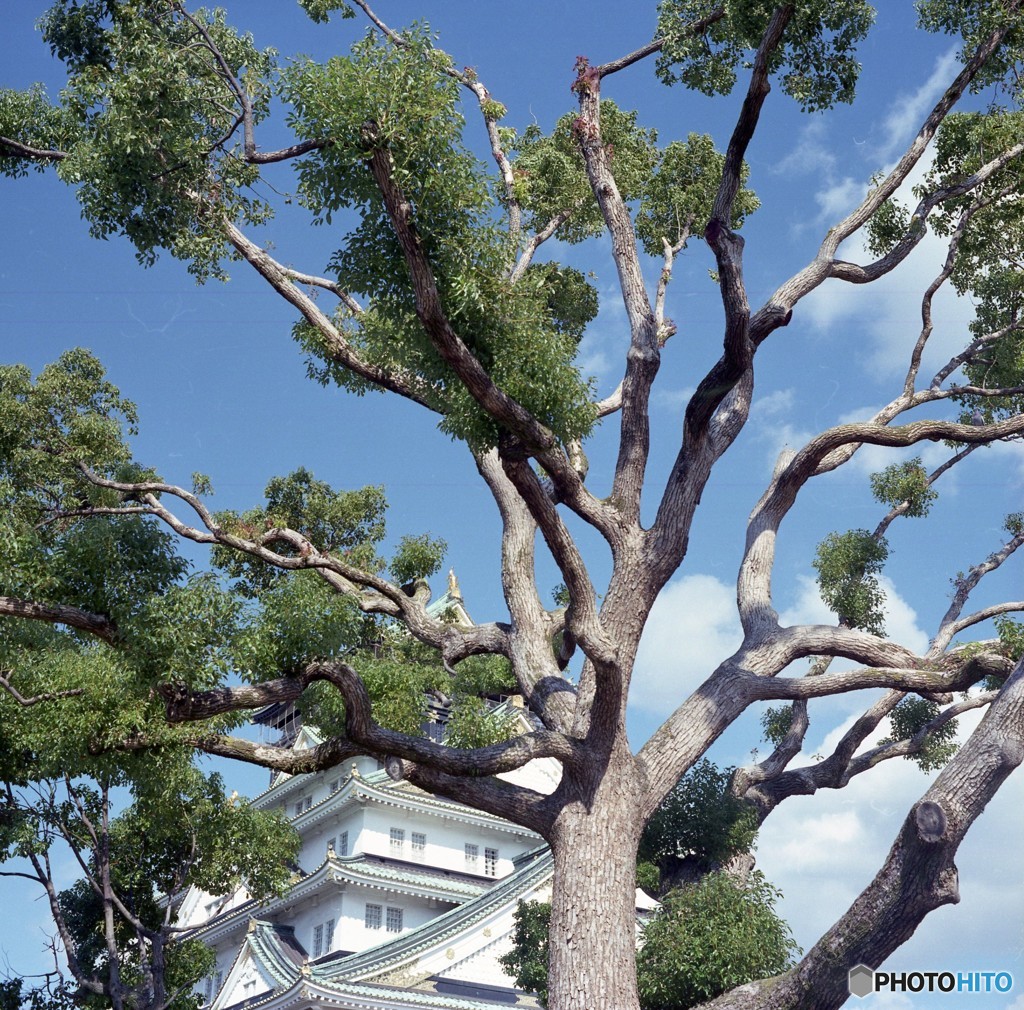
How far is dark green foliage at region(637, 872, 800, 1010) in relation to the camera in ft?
42.3

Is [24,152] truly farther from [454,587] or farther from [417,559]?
[454,587]

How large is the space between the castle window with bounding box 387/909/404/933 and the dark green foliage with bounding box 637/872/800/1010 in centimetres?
1323

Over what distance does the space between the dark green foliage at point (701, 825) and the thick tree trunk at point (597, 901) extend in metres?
6.70

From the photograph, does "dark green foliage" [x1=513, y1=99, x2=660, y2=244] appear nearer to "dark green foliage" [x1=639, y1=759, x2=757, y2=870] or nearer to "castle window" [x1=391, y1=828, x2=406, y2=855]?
"dark green foliage" [x1=639, y1=759, x2=757, y2=870]

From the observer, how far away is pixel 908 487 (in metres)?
16.1

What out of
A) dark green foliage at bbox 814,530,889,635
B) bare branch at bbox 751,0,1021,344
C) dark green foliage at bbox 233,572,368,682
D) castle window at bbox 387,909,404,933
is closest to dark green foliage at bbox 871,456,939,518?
dark green foliage at bbox 814,530,889,635

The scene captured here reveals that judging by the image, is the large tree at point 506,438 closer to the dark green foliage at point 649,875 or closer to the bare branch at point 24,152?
the bare branch at point 24,152

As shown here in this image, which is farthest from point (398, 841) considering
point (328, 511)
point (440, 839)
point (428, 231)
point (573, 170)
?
point (428, 231)

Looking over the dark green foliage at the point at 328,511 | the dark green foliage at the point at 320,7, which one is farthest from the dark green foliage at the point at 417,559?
the dark green foliage at the point at 320,7

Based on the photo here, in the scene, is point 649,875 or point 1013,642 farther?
point 649,875

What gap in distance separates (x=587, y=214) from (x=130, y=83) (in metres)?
7.46

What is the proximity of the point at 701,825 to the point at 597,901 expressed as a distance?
7.88 m

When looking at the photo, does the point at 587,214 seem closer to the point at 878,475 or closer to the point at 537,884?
the point at 878,475

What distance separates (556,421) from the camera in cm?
966
